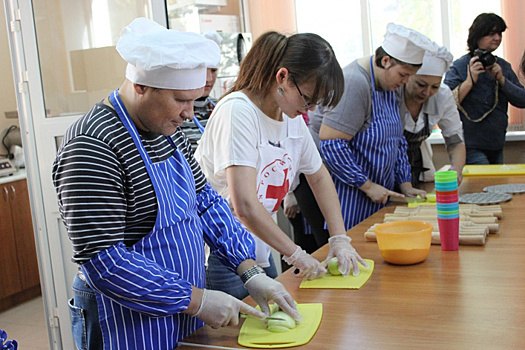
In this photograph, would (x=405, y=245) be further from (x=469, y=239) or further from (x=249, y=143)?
(x=249, y=143)

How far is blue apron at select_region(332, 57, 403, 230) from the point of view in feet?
7.02

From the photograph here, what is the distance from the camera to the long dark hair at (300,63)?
149 centimetres

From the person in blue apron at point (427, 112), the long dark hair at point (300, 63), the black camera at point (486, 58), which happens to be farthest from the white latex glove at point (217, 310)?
the black camera at point (486, 58)

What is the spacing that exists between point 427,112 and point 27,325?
9.03ft

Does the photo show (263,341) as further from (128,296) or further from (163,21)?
(163,21)

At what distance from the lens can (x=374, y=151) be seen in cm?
217

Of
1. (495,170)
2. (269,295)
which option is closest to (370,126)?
(495,170)

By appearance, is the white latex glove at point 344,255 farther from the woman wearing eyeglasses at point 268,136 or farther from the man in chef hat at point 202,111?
the man in chef hat at point 202,111

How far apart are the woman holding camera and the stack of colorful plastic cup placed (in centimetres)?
198

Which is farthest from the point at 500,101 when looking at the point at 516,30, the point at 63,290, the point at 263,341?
the point at 263,341

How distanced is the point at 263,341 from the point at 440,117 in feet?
5.50

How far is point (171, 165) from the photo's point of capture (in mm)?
1215

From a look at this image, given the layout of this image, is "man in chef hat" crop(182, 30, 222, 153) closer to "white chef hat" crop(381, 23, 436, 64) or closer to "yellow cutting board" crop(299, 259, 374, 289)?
"white chef hat" crop(381, 23, 436, 64)

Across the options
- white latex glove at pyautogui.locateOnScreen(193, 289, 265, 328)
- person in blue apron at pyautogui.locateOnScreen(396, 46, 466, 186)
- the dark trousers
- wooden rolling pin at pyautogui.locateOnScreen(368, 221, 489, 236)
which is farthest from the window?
white latex glove at pyautogui.locateOnScreen(193, 289, 265, 328)
